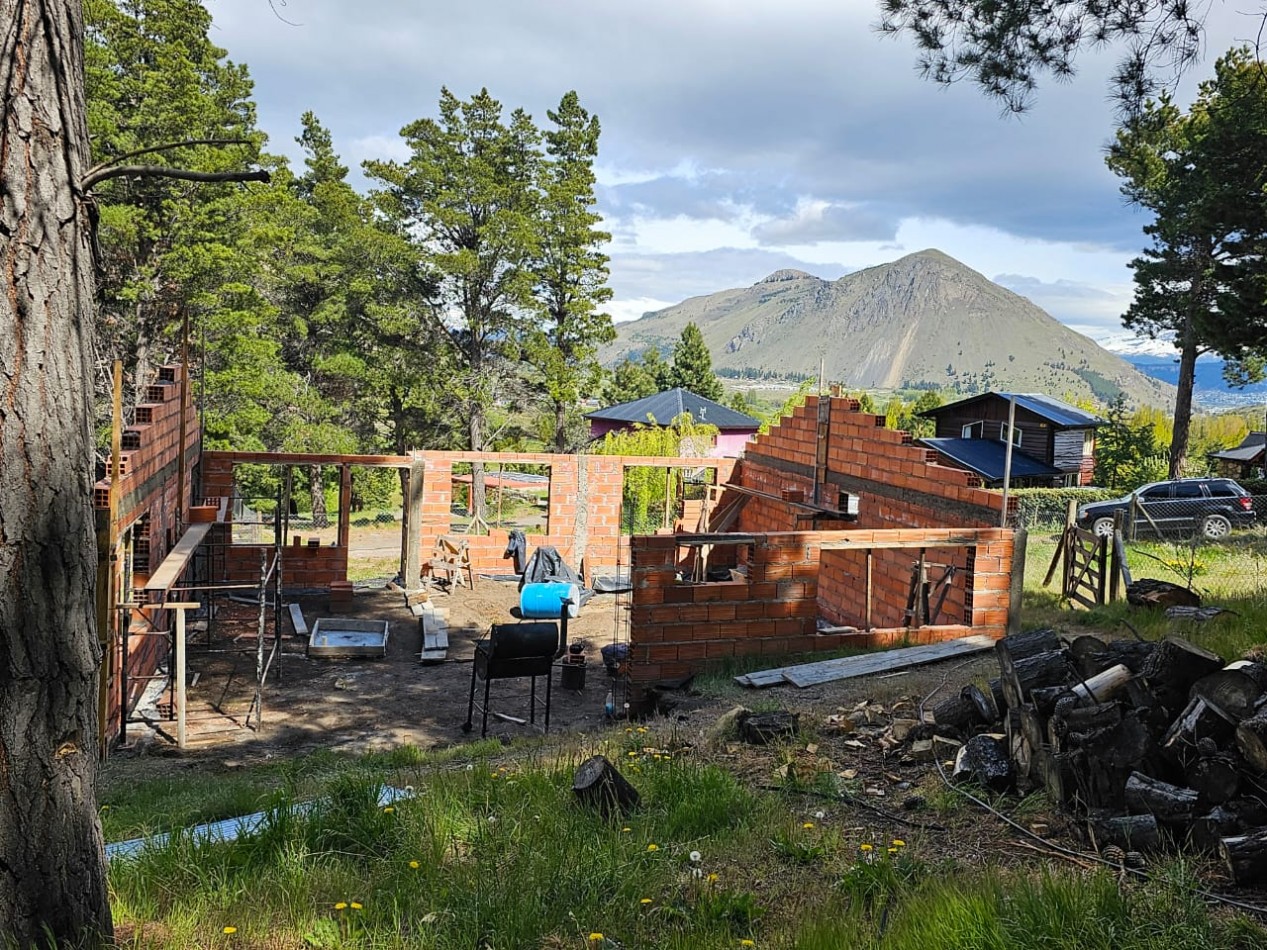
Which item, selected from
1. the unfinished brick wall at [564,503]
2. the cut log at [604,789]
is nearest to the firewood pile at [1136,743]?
the cut log at [604,789]

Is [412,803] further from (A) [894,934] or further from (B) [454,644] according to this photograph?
(B) [454,644]

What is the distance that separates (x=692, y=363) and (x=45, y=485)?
52892mm

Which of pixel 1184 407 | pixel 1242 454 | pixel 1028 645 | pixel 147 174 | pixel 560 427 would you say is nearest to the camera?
pixel 147 174

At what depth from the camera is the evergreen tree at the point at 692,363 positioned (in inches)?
2147

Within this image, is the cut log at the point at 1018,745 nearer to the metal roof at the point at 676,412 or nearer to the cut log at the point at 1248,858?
the cut log at the point at 1248,858

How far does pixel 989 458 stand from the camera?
36.1 metres

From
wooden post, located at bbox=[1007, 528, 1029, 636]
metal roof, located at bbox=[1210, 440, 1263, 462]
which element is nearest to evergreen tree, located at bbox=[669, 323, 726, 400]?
metal roof, located at bbox=[1210, 440, 1263, 462]

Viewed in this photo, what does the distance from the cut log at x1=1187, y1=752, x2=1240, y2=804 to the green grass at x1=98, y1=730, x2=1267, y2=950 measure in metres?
0.93

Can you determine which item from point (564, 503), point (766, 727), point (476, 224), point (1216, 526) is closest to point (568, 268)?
point (476, 224)

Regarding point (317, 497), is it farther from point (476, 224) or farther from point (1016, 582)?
point (1016, 582)

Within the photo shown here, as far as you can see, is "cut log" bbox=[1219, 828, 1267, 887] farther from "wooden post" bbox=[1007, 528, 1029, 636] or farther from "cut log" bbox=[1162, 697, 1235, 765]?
"wooden post" bbox=[1007, 528, 1029, 636]

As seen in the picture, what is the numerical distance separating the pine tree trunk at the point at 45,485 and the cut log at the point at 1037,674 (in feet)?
15.6

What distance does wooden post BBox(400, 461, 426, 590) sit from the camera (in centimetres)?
1683

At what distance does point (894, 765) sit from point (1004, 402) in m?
35.6
